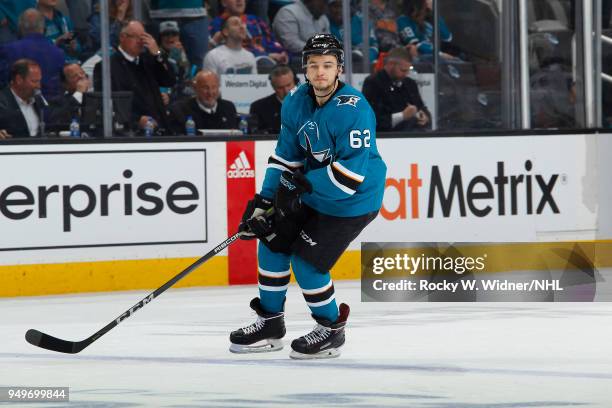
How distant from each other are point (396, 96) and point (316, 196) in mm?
3999

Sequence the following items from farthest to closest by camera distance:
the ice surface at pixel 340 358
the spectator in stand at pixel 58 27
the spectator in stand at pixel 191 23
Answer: the spectator in stand at pixel 191 23 < the spectator in stand at pixel 58 27 < the ice surface at pixel 340 358

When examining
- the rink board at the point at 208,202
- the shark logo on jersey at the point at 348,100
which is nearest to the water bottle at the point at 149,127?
the rink board at the point at 208,202

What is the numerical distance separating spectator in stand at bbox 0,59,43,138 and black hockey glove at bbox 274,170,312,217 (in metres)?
3.13

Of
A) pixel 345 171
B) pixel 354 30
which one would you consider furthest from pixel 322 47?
pixel 354 30

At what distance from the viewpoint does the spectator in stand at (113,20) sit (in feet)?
27.7

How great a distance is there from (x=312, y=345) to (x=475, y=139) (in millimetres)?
4093

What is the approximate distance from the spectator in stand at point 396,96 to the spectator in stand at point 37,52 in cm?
204

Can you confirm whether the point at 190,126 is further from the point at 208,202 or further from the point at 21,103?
the point at 21,103

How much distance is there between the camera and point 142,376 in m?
5.20

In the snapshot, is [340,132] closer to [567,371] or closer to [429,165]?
[567,371]

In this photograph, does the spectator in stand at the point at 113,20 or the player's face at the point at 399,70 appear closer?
the spectator in stand at the point at 113,20

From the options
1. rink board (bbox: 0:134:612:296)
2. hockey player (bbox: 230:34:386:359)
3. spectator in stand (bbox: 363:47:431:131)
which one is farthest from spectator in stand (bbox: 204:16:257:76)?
hockey player (bbox: 230:34:386:359)

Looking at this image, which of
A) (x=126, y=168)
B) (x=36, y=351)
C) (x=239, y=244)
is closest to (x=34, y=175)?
(x=126, y=168)

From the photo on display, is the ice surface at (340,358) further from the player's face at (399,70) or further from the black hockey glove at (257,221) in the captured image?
the player's face at (399,70)
